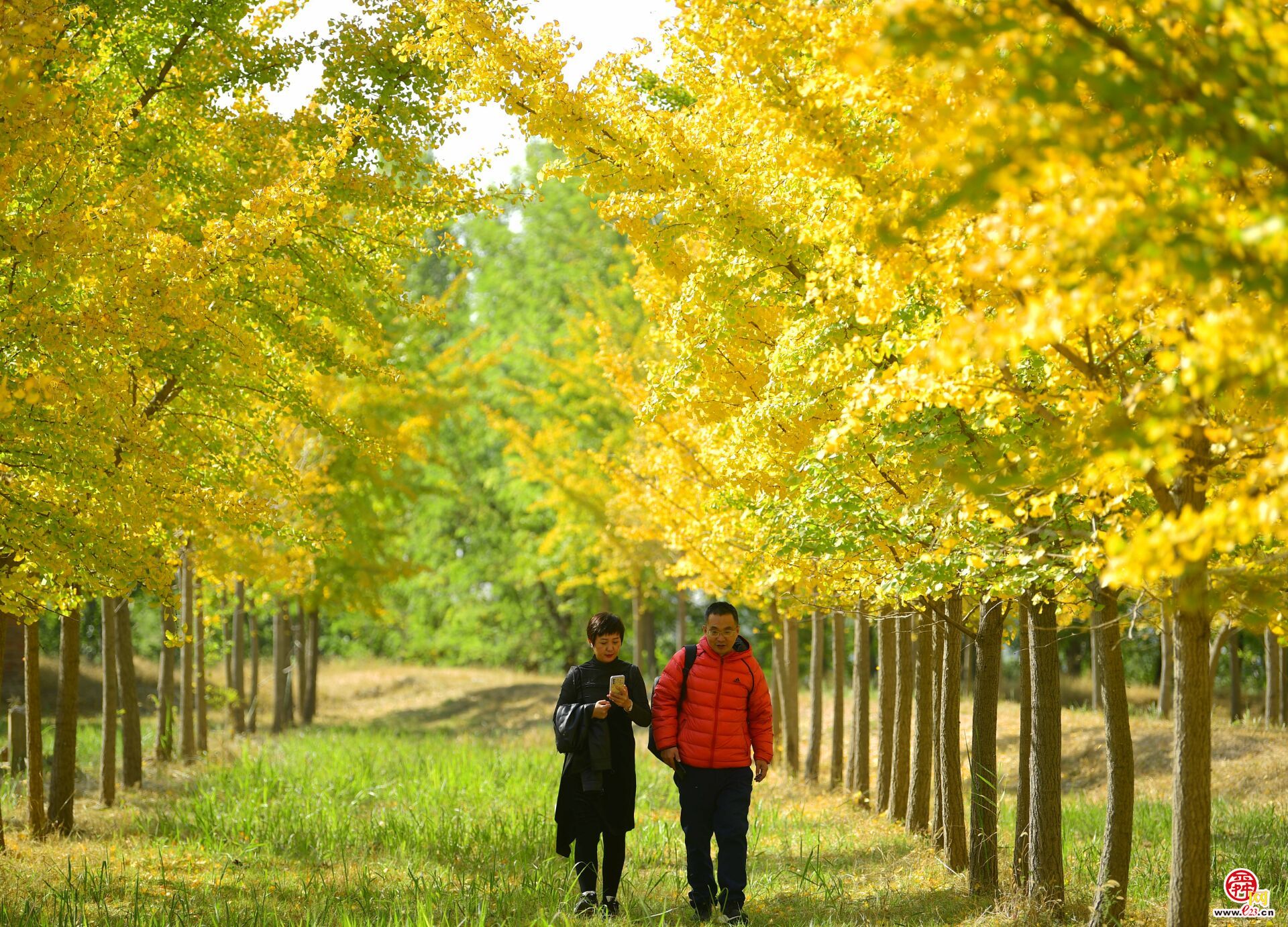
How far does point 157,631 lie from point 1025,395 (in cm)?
3420

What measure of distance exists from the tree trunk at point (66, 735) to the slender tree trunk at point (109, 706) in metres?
1.24

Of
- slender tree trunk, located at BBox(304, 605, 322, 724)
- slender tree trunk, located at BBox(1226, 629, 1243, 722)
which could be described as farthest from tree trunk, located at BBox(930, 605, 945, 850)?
slender tree trunk, located at BBox(304, 605, 322, 724)

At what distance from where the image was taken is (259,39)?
9750 millimetres

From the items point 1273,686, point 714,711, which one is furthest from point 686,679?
point 1273,686

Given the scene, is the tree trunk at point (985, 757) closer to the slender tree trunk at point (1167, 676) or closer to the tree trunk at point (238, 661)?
the slender tree trunk at point (1167, 676)

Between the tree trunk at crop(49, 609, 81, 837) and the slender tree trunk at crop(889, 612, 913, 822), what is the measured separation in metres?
6.55

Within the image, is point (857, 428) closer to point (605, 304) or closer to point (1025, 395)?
point (1025, 395)

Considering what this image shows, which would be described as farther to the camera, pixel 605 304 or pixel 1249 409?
pixel 605 304

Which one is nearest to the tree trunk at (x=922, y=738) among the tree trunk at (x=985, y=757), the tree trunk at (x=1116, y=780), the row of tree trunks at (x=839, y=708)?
the tree trunk at (x=985, y=757)

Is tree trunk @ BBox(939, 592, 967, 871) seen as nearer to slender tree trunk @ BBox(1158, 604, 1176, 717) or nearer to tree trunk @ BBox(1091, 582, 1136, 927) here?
tree trunk @ BBox(1091, 582, 1136, 927)

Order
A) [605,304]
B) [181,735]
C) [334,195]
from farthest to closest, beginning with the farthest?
[605,304] → [181,735] → [334,195]

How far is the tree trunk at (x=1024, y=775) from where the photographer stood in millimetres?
6584

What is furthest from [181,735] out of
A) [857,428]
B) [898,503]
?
[857,428]

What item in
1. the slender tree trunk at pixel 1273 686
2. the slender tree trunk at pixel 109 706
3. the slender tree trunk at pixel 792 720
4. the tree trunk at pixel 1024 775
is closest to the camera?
the tree trunk at pixel 1024 775
